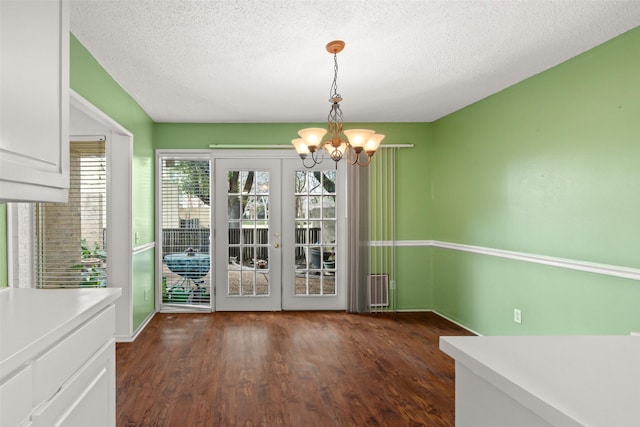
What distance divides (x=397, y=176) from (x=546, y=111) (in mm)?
1980

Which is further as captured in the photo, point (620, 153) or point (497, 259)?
point (497, 259)

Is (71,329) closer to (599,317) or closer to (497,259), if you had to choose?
(599,317)

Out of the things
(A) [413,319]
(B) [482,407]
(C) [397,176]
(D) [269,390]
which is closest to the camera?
(B) [482,407]

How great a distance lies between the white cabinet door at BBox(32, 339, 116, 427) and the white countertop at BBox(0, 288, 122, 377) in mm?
193

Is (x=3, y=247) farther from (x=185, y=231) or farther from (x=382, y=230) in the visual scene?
(x=382, y=230)

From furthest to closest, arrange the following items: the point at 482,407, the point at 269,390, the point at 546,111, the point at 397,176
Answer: the point at 397,176 < the point at 546,111 < the point at 269,390 < the point at 482,407

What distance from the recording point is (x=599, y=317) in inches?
99.3

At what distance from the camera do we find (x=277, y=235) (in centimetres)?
467

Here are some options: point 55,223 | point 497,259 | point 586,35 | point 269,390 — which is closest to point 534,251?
point 497,259

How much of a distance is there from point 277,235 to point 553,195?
2985mm

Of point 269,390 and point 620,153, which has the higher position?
point 620,153

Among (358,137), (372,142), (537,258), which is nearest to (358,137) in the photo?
(358,137)

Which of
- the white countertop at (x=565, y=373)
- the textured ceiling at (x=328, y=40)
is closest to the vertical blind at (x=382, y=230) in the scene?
the textured ceiling at (x=328, y=40)

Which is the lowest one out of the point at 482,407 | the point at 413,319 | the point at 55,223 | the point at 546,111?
the point at 413,319
